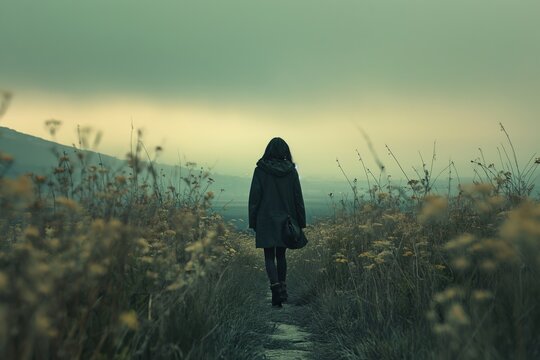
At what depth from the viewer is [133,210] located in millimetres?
3555

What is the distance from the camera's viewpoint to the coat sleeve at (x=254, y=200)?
23.6ft

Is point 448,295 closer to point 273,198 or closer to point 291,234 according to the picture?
point 291,234

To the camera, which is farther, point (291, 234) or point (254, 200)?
point (254, 200)

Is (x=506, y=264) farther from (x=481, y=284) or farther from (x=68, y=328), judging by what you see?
(x=68, y=328)

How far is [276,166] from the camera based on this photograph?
23.5 feet

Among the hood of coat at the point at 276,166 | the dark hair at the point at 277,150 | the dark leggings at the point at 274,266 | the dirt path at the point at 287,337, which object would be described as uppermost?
the dark hair at the point at 277,150

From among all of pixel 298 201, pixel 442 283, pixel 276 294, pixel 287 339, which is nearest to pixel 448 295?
pixel 442 283

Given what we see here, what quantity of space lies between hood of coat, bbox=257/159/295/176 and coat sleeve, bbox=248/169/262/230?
0.64ft

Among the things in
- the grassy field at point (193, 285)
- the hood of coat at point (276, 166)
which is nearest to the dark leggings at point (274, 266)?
the grassy field at point (193, 285)

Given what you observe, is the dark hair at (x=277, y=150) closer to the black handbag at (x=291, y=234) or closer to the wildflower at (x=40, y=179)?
the black handbag at (x=291, y=234)

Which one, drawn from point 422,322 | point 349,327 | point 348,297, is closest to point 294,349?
point 349,327

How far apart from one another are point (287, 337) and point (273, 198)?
2.35 metres

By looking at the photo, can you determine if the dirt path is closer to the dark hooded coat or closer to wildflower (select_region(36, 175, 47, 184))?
the dark hooded coat

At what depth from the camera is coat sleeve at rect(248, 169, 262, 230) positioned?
7.20 m
